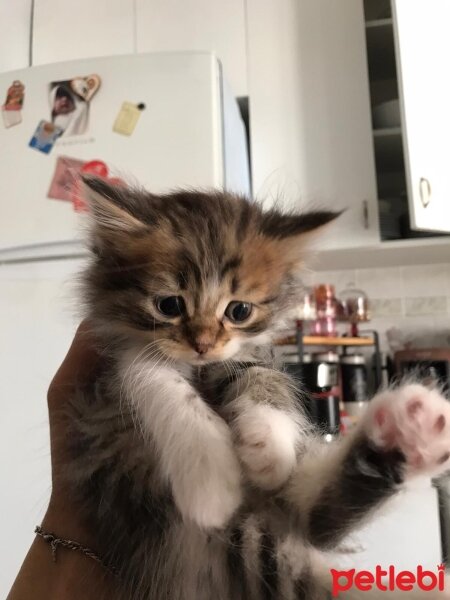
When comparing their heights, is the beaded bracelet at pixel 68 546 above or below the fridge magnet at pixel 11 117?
below

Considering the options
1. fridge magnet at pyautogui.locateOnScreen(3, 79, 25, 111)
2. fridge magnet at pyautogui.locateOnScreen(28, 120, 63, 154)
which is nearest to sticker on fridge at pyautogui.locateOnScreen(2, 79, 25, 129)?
fridge magnet at pyautogui.locateOnScreen(3, 79, 25, 111)

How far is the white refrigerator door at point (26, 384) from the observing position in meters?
1.79

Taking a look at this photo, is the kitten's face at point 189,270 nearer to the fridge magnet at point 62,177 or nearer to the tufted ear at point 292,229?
the tufted ear at point 292,229

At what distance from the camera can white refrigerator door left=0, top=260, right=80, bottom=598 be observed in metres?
1.79

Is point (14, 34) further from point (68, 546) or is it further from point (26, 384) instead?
point (68, 546)

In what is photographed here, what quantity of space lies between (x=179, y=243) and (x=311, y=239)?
0.30 metres

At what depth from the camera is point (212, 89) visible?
1905 mm

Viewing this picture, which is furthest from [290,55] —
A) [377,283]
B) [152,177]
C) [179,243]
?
[179,243]

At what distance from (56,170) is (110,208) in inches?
47.4

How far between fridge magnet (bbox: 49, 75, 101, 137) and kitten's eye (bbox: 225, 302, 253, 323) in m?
1.36

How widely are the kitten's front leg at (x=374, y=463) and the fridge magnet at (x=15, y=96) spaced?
1.93 m

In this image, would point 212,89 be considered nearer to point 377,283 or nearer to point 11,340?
point 11,340

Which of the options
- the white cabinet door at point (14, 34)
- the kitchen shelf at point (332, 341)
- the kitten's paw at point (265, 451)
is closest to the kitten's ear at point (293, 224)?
the kitten's paw at point (265, 451)

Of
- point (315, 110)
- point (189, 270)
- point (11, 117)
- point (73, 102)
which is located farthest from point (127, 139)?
point (189, 270)
